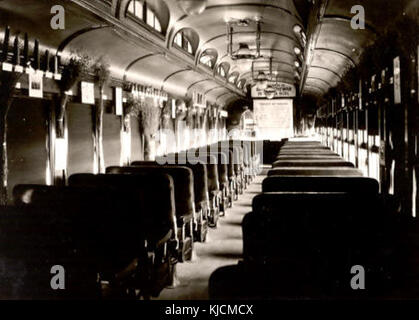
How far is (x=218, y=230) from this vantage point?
7.56 meters

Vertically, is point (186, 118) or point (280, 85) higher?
point (280, 85)

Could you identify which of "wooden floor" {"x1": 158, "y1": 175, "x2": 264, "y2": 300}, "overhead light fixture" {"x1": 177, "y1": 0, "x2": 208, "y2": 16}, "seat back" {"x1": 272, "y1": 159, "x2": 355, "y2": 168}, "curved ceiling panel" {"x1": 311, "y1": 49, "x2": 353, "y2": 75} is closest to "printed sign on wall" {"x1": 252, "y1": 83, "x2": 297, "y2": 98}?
"curved ceiling panel" {"x1": 311, "y1": 49, "x2": 353, "y2": 75}

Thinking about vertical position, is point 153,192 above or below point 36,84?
below

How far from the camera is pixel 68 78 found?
5773mm

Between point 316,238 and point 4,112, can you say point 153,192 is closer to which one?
point 4,112

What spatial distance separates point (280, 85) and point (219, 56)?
8922 millimetres

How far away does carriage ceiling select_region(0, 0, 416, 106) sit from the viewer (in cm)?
469

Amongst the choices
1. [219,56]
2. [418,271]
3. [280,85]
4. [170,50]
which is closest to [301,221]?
[418,271]

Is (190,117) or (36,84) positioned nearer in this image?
(36,84)

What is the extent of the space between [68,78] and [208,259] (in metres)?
2.91

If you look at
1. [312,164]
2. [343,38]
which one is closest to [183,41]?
[343,38]

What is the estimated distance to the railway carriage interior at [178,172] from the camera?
3055 mm

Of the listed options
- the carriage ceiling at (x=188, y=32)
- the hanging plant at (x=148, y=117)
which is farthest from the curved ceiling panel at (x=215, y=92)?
the hanging plant at (x=148, y=117)
